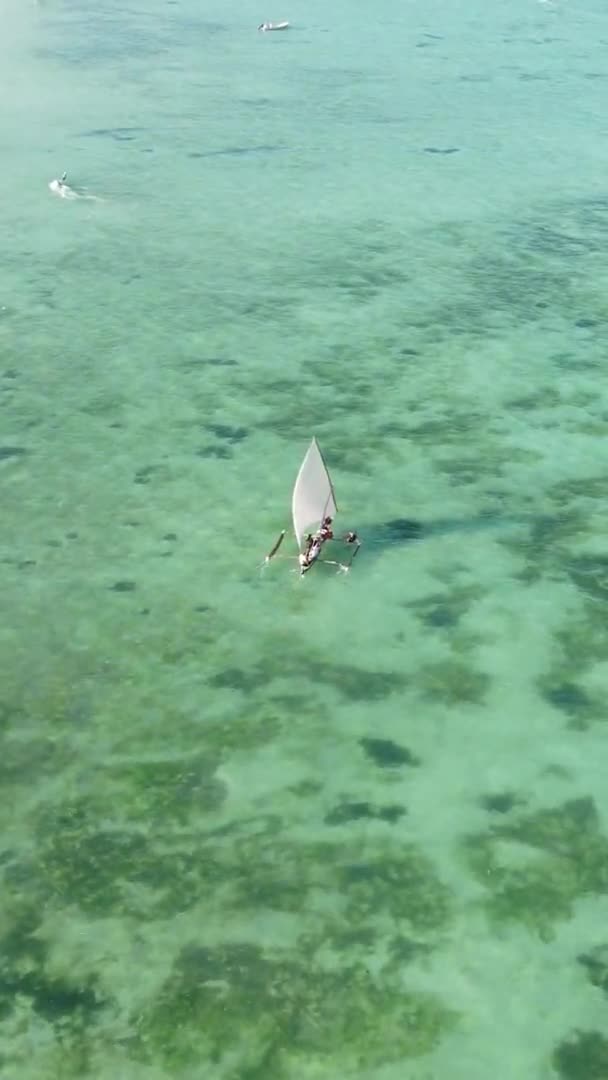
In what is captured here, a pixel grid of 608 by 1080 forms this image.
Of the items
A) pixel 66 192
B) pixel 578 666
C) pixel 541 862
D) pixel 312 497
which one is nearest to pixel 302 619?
pixel 312 497

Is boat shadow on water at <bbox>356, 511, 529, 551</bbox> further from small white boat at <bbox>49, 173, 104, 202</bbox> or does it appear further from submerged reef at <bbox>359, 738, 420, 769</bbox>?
small white boat at <bbox>49, 173, 104, 202</bbox>

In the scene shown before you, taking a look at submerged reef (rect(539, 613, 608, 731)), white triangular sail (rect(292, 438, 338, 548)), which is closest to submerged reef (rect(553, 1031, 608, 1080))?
submerged reef (rect(539, 613, 608, 731))

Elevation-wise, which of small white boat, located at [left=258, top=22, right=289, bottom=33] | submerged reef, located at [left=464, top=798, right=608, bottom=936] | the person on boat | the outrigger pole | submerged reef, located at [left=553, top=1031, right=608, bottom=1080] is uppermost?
small white boat, located at [left=258, top=22, right=289, bottom=33]

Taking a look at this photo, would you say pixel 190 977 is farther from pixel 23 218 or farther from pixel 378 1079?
pixel 23 218

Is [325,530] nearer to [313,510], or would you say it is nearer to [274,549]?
[313,510]

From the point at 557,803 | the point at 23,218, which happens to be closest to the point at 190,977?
the point at 557,803

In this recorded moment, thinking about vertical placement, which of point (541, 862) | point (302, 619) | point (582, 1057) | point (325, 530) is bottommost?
point (582, 1057)
